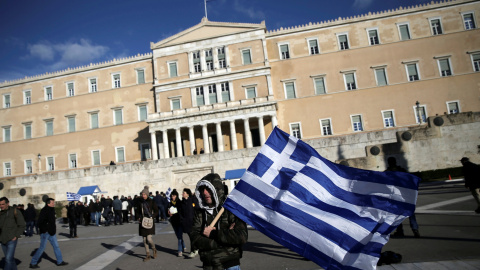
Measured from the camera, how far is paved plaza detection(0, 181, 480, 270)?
5.80 metres

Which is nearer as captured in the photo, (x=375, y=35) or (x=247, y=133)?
(x=247, y=133)

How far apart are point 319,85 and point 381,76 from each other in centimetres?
696

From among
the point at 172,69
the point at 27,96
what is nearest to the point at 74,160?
the point at 27,96

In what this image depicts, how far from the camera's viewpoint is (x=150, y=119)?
35.3 metres

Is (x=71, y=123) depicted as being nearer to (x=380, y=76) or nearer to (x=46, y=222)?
(x=46, y=222)

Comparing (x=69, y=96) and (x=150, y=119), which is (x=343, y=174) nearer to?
(x=150, y=119)

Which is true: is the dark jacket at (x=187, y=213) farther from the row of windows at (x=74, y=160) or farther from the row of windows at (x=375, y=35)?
the row of windows at (x=74, y=160)

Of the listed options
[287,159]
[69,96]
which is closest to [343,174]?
[287,159]

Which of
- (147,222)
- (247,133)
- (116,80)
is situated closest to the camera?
(147,222)

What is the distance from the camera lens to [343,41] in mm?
37031

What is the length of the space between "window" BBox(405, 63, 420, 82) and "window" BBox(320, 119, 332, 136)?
10.2m

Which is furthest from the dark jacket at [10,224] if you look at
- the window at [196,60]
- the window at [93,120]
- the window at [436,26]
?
the window at [436,26]

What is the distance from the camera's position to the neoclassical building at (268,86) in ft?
113

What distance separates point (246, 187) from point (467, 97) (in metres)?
39.1
